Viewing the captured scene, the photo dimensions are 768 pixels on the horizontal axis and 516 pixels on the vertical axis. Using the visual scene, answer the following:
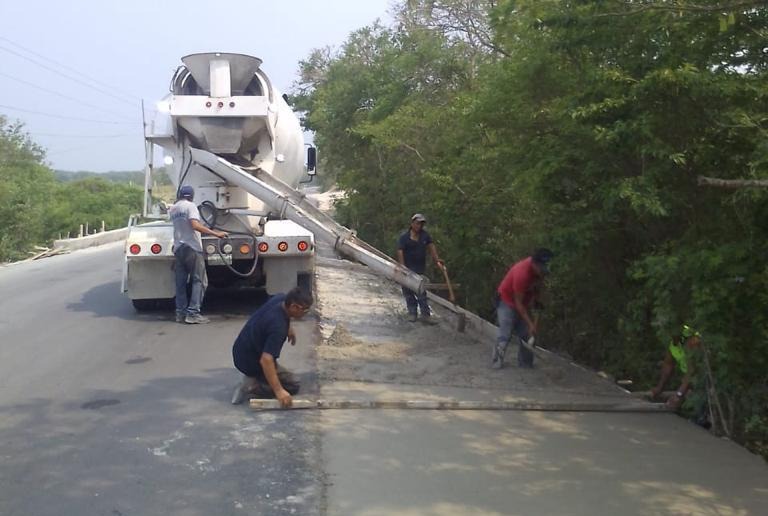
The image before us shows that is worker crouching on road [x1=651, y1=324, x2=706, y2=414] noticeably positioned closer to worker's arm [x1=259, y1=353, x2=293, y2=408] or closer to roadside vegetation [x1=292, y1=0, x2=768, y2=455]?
roadside vegetation [x1=292, y1=0, x2=768, y2=455]

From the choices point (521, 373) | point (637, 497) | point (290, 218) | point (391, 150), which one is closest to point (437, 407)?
point (521, 373)

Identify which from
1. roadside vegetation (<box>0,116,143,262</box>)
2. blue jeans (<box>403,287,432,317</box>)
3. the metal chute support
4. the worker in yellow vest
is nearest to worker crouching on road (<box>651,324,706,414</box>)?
the worker in yellow vest

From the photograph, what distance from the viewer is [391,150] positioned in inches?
640

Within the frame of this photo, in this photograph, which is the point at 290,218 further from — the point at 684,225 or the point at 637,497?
the point at 637,497

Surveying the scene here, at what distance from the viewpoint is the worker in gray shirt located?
33.8 ft

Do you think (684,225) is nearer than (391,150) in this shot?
Yes

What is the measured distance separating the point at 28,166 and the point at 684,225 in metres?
43.4

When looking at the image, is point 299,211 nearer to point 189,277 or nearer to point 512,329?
point 189,277

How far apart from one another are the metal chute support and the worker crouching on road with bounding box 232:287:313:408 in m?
3.35

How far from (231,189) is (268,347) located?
218 inches

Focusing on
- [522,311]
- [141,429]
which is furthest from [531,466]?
[141,429]

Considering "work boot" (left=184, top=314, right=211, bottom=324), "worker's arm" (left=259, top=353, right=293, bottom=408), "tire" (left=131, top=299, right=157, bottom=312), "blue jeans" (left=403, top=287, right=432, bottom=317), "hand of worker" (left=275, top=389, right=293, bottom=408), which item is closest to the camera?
"worker's arm" (left=259, top=353, right=293, bottom=408)

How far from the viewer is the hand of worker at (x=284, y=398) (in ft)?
21.4

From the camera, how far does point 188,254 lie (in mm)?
10469
